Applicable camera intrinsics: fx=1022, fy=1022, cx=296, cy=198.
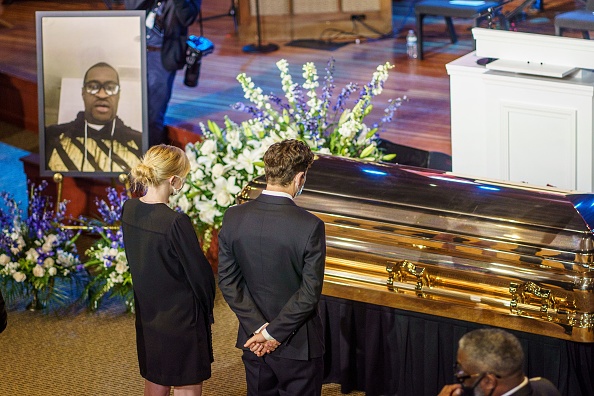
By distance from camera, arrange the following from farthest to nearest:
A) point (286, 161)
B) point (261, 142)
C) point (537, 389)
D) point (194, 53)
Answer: point (194, 53) → point (261, 142) → point (286, 161) → point (537, 389)

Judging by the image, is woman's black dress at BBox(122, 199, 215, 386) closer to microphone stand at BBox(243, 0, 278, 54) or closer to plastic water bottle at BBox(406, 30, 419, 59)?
plastic water bottle at BBox(406, 30, 419, 59)

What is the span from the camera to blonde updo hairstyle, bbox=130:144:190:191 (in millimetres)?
3367

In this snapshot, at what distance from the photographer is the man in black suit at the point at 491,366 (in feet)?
7.97

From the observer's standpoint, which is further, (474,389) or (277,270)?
(277,270)

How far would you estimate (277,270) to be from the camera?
127 inches

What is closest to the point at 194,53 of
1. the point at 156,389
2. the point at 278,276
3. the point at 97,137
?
the point at 97,137

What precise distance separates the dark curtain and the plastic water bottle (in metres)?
4.66

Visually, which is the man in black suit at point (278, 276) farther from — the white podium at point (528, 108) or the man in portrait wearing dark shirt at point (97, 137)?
the man in portrait wearing dark shirt at point (97, 137)

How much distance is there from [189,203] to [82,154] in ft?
3.12

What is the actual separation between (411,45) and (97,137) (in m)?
3.68

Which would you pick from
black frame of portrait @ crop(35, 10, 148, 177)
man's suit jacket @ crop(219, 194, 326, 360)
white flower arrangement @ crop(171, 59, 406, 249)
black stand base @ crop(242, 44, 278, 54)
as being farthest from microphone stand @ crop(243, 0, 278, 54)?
man's suit jacket @ crop(219, 194, 326, 360)

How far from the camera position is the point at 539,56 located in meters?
4.93

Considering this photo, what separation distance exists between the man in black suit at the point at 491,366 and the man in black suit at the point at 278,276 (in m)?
0.80

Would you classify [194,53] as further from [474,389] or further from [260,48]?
[474,389]
